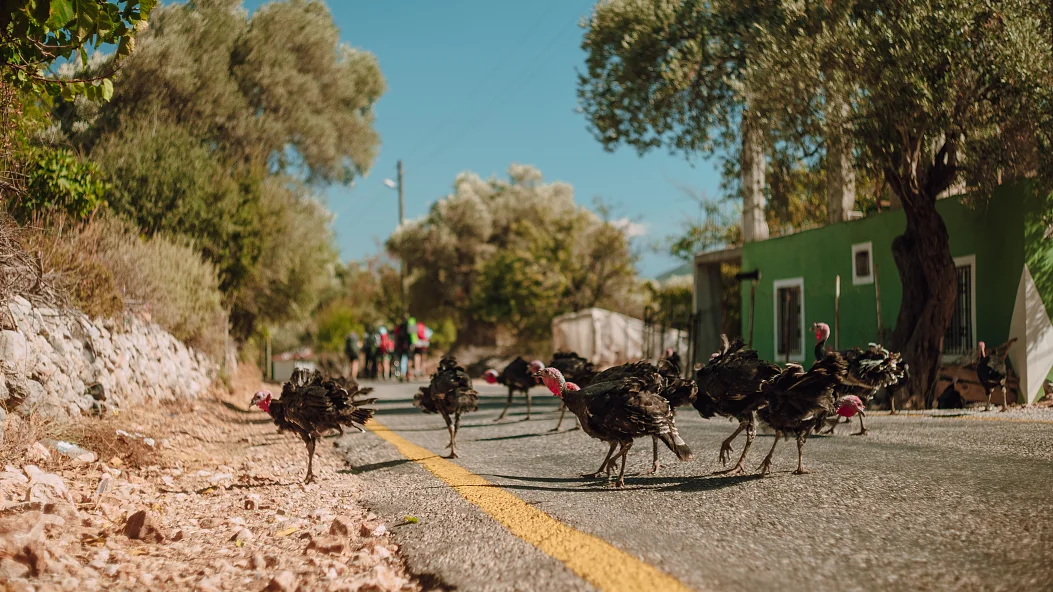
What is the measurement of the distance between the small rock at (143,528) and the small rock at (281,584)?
130cm

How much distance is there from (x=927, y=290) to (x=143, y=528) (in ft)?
42.1

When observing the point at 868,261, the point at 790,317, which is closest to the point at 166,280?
the point at 868,261

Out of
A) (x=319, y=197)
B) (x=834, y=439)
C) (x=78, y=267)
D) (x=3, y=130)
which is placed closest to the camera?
(x=3, y=130)

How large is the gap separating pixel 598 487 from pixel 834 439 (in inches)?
143

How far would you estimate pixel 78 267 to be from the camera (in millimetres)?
8938

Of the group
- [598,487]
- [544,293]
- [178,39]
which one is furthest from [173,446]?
[544,293]

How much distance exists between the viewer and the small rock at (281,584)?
3.45 meters

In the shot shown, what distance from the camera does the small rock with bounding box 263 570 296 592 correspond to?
3.45m

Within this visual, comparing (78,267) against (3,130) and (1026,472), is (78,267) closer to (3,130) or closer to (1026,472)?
(3,130)

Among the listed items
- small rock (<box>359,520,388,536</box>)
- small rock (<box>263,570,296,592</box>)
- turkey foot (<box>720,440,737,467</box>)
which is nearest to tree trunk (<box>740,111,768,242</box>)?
turkey foot (<box>720,440,737,467</box>)

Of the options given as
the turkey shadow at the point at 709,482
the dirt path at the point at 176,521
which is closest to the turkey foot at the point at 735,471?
the turkey shadow at the point at 709,482

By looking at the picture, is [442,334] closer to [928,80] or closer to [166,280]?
[166,280]

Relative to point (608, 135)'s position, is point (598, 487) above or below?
below

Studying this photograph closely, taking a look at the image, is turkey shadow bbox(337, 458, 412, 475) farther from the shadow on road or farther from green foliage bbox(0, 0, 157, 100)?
green foliage bbox(0, 0, 157, 100)
